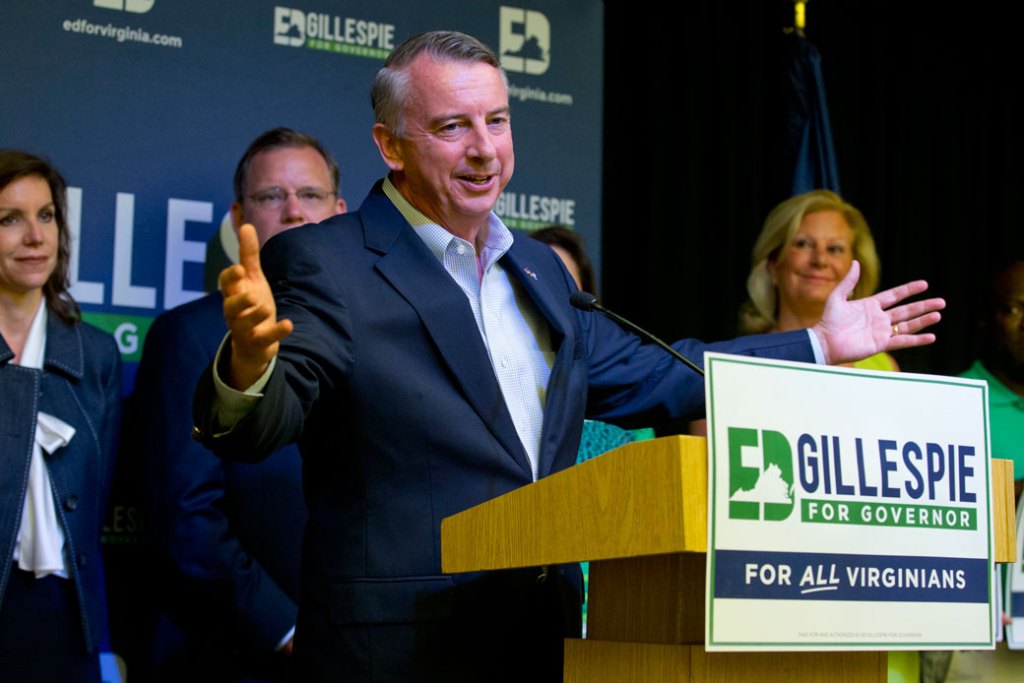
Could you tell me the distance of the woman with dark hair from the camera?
9.80ft

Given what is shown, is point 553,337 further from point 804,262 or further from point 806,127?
point 806,127

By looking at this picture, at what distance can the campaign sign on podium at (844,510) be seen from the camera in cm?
154

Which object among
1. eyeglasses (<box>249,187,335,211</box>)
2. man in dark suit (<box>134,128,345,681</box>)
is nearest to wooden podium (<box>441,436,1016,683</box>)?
man in dark suit (<box>134,128,345,681</box>)

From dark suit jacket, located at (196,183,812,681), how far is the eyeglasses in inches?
54.8

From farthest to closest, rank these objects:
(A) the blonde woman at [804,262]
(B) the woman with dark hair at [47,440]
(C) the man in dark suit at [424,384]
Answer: (A) the blonde woman at [804,262], (B) the woman with dark hair at [47,440], (C) the man in dark suit at [424,384]

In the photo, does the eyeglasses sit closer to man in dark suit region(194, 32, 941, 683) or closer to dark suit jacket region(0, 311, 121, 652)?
dark suit jacket region(0, 311, 121, 652)

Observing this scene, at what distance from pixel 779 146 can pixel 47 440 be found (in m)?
3.04

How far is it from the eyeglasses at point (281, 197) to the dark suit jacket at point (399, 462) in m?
1.39

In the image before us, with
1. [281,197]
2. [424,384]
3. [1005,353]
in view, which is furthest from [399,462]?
[1005,353]

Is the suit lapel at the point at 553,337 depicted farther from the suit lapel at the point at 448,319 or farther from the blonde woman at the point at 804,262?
the blonde woman at the point at 804,262

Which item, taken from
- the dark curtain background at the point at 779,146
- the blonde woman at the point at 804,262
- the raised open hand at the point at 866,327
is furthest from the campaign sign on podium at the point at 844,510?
the dark curtain background at the point at 779,146

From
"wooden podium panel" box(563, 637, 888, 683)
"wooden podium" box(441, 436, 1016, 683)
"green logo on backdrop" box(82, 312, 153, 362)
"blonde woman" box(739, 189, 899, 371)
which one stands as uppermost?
"blonde woman" box(739, 189, 899, 371)

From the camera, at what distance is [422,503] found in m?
2.02

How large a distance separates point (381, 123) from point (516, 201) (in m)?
1.81
